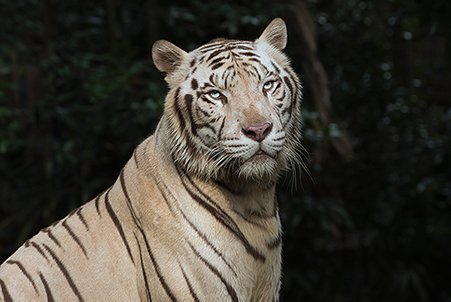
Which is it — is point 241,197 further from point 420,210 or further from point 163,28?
point 420,210

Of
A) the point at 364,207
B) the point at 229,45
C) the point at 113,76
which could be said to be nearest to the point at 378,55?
the point at 364,207

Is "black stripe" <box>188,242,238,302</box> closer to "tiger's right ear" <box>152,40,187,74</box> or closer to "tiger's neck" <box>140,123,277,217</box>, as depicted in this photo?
"tiger's neck" <box>140,123,277,217</box>

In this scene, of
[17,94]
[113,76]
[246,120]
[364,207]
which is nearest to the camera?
[246,120]

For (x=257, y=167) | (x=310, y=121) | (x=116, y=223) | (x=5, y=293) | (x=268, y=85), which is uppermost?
(x=268, y=85)

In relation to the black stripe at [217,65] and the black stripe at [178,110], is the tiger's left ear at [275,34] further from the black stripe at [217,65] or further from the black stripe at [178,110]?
the black stripe at [178,110]

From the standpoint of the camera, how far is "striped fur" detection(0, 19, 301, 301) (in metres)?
→ 3.26

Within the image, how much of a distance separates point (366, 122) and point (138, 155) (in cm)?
503

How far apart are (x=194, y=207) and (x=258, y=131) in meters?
0.45

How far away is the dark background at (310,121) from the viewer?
23.4ft

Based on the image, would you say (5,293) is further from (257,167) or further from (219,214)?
(257,167)

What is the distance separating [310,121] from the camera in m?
7.20

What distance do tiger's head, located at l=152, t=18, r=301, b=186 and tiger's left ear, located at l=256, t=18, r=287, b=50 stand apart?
0.01 m

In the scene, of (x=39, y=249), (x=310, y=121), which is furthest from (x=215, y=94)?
(x=310, y=121)

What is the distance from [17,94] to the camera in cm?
729
